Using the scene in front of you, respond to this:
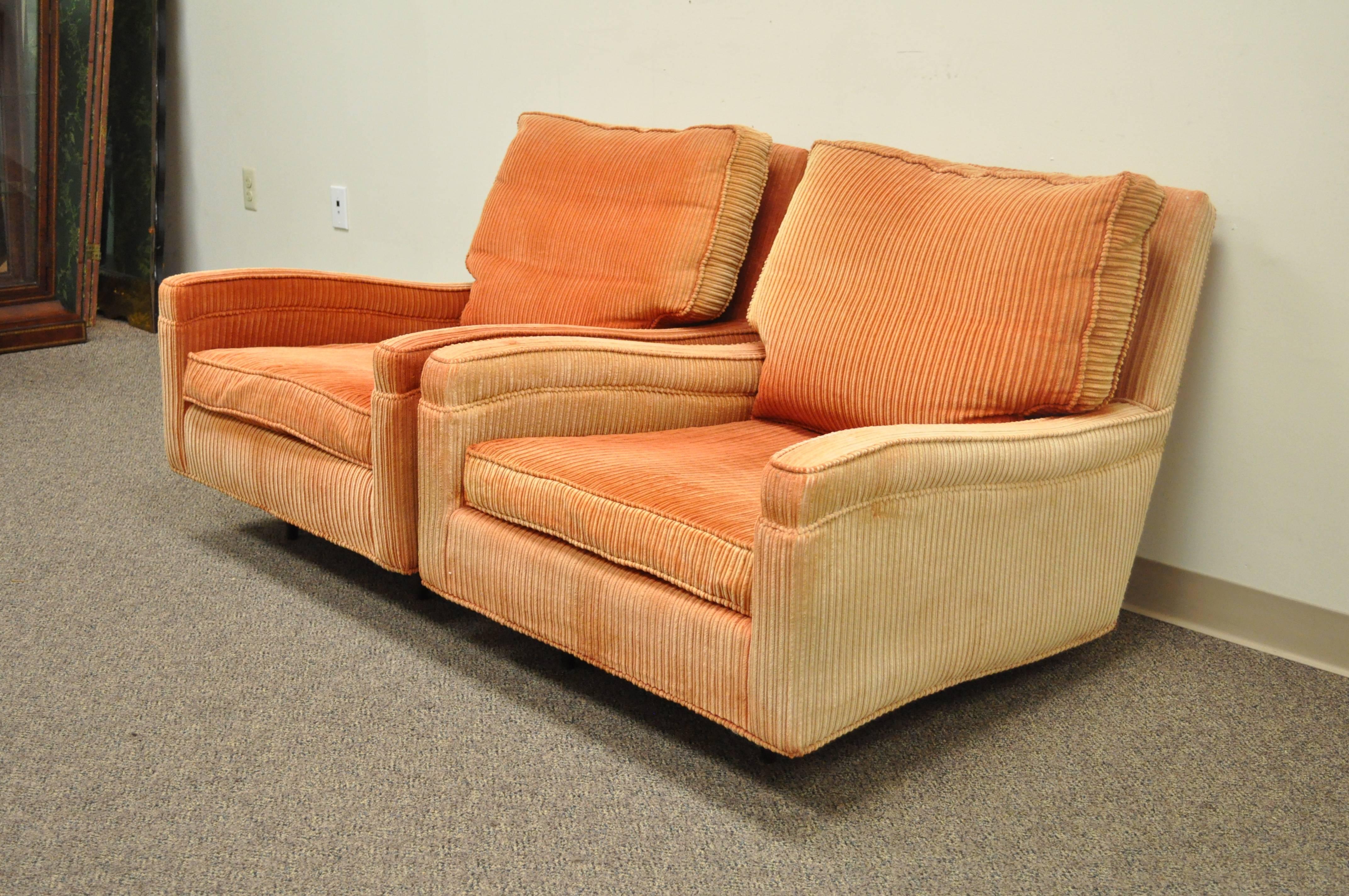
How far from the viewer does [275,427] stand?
207 centimetres

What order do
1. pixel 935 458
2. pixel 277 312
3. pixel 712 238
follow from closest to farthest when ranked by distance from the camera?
pixel 935 458 < pixel 712 238 < pixel 277 312

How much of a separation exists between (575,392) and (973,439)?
2.07 feet

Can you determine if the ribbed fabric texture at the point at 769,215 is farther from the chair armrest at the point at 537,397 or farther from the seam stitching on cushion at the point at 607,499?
the seam stitching on cushion at the point at 607,499

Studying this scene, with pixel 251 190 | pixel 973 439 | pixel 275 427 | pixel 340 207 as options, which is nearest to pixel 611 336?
pixel 275 427

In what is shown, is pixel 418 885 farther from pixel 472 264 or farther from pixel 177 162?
pixel 177 162

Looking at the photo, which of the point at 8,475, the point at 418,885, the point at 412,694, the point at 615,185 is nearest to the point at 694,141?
the point at 615,185

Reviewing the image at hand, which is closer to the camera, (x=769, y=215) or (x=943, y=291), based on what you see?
(x=943, y=291)

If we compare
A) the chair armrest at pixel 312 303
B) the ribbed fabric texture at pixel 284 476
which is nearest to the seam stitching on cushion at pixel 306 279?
the chair armrest at pixel 312 303

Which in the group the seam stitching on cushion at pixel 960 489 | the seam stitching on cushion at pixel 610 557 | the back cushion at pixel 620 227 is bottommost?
the seam stitching on cushion at pixel 610 557

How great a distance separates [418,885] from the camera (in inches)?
51.6

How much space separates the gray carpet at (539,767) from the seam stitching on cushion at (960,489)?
1.18ft

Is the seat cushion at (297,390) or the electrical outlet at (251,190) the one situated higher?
the electrical outlet at (251,190)

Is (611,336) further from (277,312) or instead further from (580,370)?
(277,312)

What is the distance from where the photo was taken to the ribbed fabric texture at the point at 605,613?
4.79 ft
